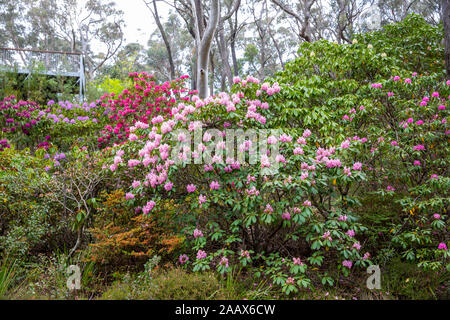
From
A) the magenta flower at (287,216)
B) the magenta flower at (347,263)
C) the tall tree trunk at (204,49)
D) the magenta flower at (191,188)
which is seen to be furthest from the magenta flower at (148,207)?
the tall tree trunk at (204,49)

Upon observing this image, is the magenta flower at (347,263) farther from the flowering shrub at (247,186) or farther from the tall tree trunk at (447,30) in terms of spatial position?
the tall tree trunk at (447,30)

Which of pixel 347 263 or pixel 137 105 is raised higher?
pixel 137 105

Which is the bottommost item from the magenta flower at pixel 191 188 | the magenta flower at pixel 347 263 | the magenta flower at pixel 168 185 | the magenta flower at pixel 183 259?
the magenta flower at pixel 347 263

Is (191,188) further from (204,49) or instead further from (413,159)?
(204,49)

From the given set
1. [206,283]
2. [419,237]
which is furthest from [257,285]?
[419,237]

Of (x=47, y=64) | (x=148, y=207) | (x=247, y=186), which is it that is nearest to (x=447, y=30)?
(x=247, y=186)

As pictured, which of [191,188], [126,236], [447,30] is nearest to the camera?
[191,188]

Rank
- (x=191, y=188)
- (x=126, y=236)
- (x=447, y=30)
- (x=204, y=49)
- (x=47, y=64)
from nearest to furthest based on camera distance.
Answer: (x=191, y=188) → (x=126, y=236) → (x=447, y=30) → (x=204, y=49) → (x=47, y=64)

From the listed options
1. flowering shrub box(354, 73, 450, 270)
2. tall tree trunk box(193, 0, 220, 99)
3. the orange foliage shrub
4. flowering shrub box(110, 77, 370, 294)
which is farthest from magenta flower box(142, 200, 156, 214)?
tall tree trunk box(193, 0, 220, 99)

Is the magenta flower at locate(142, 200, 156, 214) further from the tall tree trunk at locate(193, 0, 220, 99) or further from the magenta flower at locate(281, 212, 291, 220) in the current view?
the tall tree trunk at locate(193, 0, 220, 99)

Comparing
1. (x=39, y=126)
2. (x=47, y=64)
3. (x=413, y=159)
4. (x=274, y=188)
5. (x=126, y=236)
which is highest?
(x=47, y=64)

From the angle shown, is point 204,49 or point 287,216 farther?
point 204,49

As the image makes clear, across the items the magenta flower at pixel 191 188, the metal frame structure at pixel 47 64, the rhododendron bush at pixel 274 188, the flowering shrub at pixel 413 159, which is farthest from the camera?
the metal frame structure at pixel 47 64

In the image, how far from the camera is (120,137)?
6.25m
